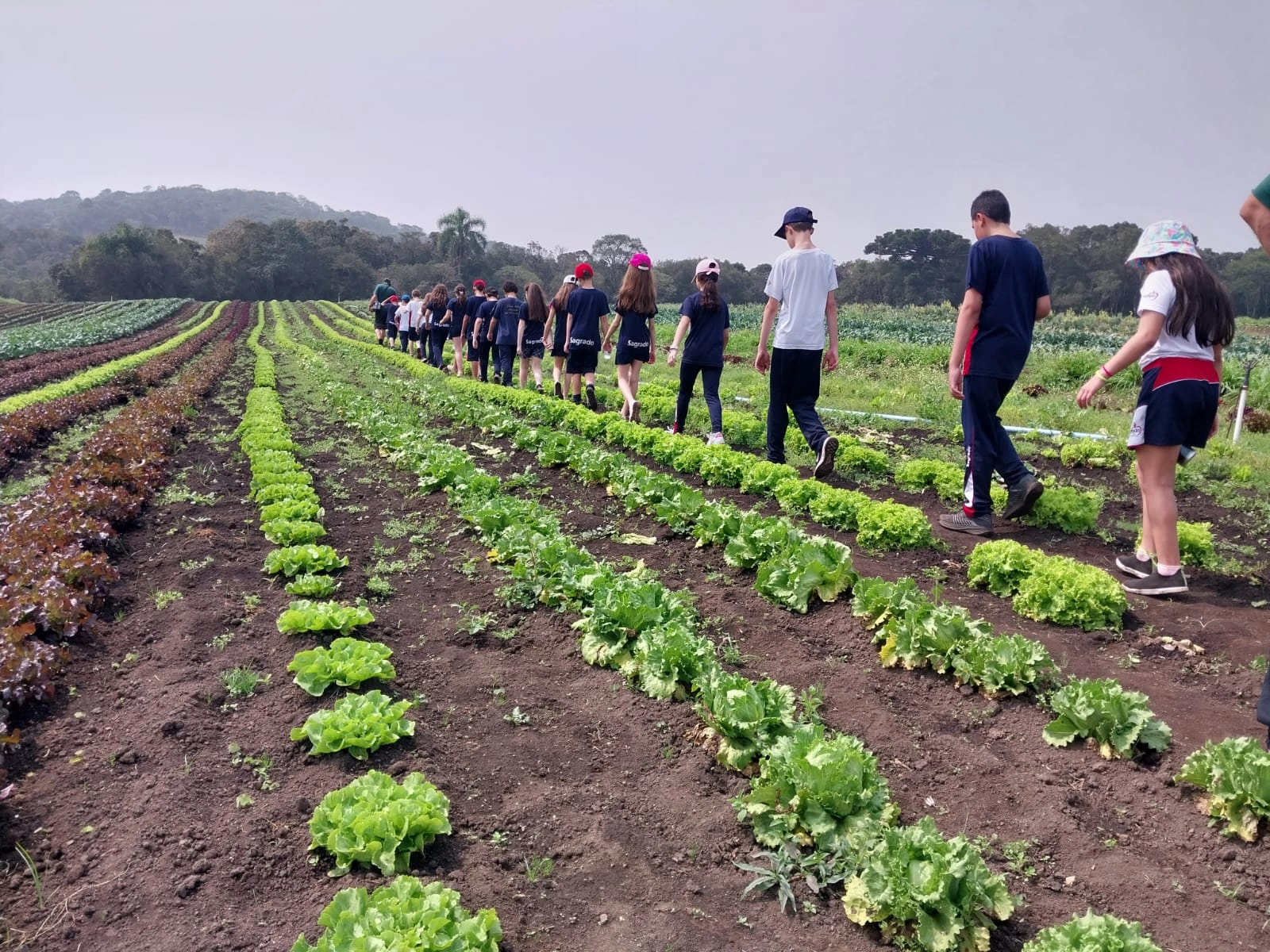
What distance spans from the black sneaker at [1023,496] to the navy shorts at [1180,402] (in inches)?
56.6

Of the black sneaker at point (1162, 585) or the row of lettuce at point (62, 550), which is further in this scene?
the black sneaker at point (1162, 585)

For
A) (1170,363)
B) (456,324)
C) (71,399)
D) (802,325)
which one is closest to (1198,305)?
(1170,363)

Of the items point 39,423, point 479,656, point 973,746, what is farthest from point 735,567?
point 39,423

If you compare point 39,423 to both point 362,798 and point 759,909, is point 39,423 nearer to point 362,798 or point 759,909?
point 362,798

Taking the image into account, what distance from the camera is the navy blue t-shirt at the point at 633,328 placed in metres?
11.2

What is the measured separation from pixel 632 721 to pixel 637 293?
25.7 feet

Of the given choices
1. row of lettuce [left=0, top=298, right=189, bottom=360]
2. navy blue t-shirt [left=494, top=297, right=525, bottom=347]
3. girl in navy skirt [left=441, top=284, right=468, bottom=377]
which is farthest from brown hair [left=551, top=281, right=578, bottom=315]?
row of lettuce [left=0, top=298, right=189, bottom=360]

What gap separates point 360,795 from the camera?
3.36 metres

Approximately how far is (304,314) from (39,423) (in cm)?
5007

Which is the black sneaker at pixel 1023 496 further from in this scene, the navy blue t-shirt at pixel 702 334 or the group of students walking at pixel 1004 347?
the navy blue t-shirt at pixel 702 334

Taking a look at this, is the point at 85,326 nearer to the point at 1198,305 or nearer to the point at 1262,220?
the point at 1198,305

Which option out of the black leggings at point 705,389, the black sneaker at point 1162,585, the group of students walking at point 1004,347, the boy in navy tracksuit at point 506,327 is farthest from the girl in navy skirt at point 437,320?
the black sneaker at point 1162,585

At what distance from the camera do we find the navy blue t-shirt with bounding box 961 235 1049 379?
20.8ft

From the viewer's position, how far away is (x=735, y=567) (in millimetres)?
6234
